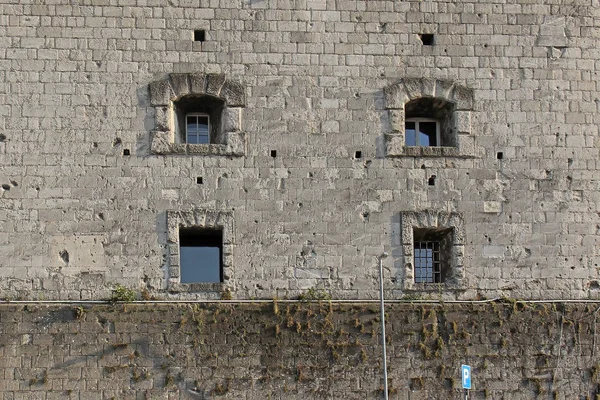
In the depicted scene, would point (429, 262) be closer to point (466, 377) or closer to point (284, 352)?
point (466, 377)

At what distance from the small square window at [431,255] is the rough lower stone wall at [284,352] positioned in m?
0.83

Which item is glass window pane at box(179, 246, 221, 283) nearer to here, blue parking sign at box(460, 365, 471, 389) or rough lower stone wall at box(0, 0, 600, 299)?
rough lower stone wall at box(0, 0, 600, 299)

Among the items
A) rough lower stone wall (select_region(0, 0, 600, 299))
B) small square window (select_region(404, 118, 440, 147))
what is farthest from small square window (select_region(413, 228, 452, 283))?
small square window (select_region(404, 118, 440, 147))

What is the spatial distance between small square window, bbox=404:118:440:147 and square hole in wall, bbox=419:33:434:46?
4.47ft

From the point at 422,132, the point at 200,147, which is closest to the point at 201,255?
the point at 200,147

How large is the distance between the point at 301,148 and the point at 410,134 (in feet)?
6.87

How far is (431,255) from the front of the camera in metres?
18.3

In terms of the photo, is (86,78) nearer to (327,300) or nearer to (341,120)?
(341,120)

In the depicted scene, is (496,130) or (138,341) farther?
(496,130)

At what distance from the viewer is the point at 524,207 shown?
1802 centimetres

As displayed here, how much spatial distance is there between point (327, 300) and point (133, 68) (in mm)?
5173

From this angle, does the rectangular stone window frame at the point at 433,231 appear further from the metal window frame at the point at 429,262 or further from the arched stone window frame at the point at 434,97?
the arched stone window frame at the point at 434,97

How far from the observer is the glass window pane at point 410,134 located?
18500mm

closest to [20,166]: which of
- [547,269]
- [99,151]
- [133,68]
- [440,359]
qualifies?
[99,151]
